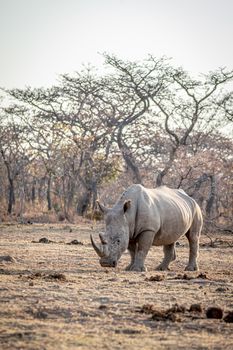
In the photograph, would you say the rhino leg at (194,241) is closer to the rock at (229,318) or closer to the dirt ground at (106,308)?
the dirt ground at (106,308)

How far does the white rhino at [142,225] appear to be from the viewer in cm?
1012

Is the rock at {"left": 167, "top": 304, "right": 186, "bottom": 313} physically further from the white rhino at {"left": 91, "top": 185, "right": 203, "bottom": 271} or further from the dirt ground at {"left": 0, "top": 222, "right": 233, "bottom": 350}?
the white rhino at {"left": 91, "top": 185, "right": 203, "bottom": 271}

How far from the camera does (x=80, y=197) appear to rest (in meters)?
29.7

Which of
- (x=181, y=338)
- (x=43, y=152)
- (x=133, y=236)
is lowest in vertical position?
(x=181, y=338)

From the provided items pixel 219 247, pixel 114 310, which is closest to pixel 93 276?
pixel 114 310

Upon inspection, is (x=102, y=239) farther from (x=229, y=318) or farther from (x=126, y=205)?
(x=229, y=318)

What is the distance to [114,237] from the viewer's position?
1016 cm

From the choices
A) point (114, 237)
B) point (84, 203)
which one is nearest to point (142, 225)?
point (114, 237)

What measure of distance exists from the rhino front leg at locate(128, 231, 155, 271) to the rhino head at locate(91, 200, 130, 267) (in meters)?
0.29

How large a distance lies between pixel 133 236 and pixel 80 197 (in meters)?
19.1

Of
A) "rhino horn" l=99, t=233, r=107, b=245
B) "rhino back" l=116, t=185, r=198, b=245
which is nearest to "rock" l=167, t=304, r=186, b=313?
"rhino horn" l=99, t=233, r=107, b=245

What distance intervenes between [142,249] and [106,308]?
14.9ft

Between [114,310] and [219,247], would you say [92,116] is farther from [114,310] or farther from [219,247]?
[114,310]

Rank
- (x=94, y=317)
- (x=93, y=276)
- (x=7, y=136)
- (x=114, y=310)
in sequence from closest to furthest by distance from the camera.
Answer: (x=94, y=317)
(x=114, y=310)
(x=93, y=276)
(x=7, y=136)
